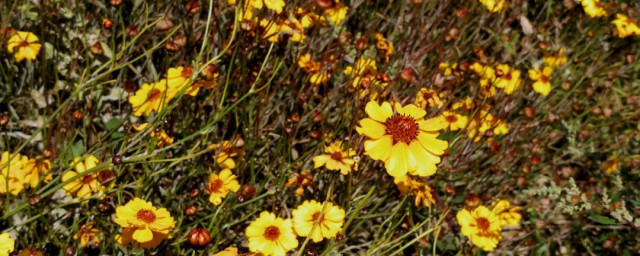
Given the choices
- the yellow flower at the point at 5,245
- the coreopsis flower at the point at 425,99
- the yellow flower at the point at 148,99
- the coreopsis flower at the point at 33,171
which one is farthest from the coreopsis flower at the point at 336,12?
the yellow flower at the point at 5,245

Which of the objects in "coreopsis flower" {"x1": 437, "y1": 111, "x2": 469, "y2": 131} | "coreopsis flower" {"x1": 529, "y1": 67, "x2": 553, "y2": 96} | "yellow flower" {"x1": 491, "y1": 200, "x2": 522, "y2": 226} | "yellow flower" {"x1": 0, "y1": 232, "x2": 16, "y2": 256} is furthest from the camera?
"coreopsis flower" {"x1": 529, "y1": 67, "x2": 553, "y2": 96}

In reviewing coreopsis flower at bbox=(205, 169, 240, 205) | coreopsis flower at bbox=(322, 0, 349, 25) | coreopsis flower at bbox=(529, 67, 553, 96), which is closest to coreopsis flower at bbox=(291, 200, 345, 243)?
coreopsis flower at bbox=(205, 169, 240, 205)

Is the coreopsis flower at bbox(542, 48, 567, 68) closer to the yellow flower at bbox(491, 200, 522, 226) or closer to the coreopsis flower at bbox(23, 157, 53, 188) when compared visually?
the yellow flower at bbox(491, 200, 522, 226)

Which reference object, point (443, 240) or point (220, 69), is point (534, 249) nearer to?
point (443, 240)

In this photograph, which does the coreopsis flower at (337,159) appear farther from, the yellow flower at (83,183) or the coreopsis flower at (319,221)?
the yellow flower at (83,183)

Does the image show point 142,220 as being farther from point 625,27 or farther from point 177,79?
point 625,27

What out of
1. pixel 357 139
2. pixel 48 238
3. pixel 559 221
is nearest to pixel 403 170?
pixel 357 139

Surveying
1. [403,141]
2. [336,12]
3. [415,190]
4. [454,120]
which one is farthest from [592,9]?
[403,141]
